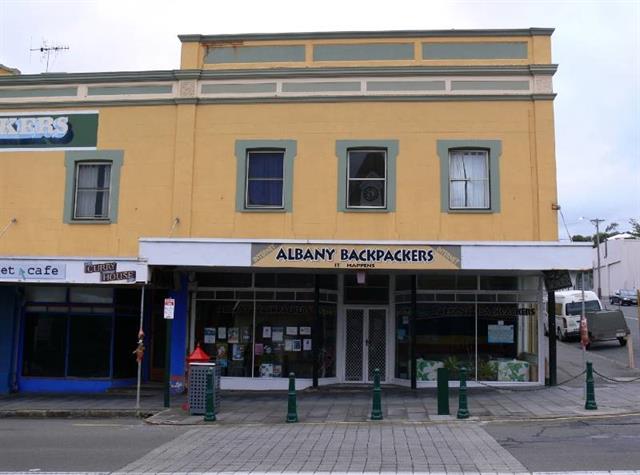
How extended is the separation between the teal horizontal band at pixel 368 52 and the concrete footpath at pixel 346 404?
8.53m

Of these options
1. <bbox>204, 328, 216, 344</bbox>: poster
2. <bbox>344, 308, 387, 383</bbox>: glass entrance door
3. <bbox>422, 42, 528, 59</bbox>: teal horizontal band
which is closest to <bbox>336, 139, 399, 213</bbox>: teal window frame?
<bbox>422, 42, 528, 59</bbox>: teal horizontal band

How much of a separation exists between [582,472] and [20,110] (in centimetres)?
1673

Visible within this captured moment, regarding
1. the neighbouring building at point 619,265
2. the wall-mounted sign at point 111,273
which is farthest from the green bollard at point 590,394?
the neighbouring building at point 619,265

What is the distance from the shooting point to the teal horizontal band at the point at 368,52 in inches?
714

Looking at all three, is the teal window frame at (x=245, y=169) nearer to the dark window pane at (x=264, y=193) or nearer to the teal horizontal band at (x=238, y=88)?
the dark window pane at (x=264, y=193)

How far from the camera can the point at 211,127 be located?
18.2 m

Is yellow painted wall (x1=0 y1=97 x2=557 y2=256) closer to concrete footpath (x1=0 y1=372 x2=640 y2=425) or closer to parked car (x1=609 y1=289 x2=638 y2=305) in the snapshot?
concrete footpath (x1=0 y1=372 x2=640 y2=425)

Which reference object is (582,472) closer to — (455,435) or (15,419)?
(455,435)

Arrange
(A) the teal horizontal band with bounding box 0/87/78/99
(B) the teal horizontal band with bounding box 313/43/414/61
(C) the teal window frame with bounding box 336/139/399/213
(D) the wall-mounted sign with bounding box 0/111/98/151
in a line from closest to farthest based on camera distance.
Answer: (C) the teal window frame with bounding box 336/139/399/213 → (B) the teal horizontal band with bounding box 313/43/414/61 → (D) the wall-mounted sign with bounding box 0/111/98/151 → (A) the teal horizontal band with bounding box 0/87/78/99

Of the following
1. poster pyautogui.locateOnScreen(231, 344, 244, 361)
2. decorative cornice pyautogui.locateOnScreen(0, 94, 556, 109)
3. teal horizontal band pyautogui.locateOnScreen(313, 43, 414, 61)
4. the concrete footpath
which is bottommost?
the concrete footpath

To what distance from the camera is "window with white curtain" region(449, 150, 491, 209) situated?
17594 millimetres

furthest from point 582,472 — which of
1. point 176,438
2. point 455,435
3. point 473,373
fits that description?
point 473,373

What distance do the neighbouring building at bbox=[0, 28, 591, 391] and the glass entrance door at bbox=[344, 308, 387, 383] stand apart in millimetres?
54

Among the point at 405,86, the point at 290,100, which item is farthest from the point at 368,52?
the point at 290,100
